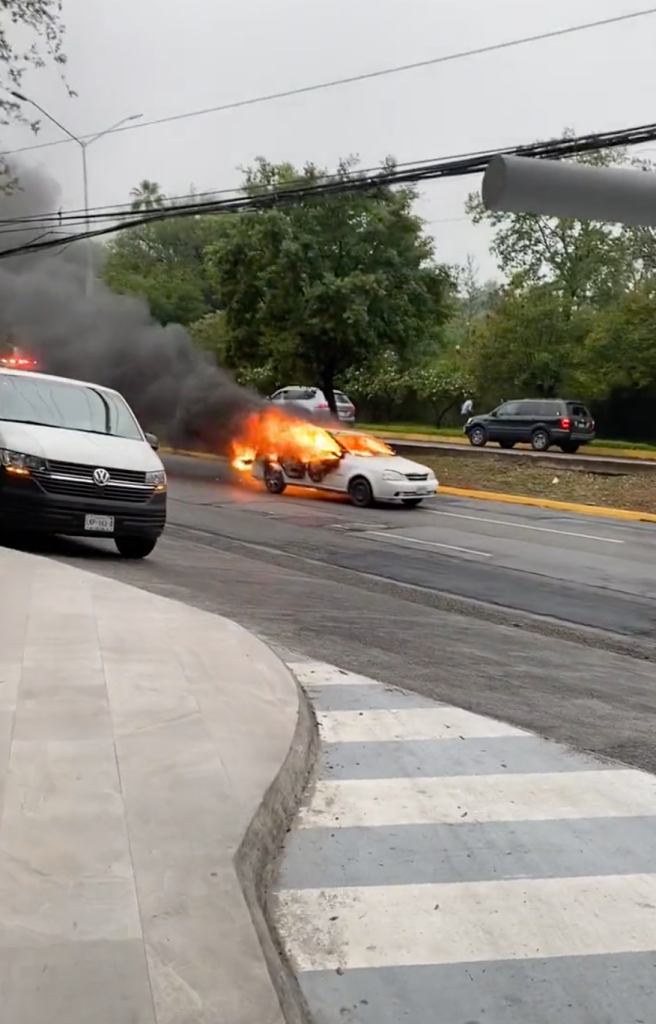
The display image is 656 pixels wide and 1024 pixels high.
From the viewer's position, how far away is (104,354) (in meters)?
25.8

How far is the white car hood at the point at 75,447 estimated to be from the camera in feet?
35.1

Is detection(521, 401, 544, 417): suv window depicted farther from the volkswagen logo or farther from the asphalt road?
the volkswagen logo

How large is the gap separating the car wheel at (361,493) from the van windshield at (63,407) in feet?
23.9

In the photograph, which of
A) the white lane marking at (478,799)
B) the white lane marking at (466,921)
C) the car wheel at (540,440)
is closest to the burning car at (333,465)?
the car wheel at (540,440)

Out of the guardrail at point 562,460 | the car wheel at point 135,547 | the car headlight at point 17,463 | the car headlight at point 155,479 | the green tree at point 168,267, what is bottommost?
the guardrail at point 562,460

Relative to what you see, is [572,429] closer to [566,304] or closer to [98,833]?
[566,304]

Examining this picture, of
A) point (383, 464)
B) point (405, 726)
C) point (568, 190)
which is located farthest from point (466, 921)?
point (383, 464)

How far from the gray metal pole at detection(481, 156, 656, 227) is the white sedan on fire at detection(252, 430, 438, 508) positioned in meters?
13.4

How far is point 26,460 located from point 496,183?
22.0 ft

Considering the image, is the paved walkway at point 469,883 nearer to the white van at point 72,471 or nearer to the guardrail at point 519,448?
the white van at point 72,471

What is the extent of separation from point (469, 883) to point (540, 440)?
28.5 m

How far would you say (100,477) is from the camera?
10836mm

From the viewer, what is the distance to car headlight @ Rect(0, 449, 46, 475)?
416 inches

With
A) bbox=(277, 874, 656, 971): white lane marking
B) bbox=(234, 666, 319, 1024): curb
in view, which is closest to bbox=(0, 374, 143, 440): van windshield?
bbox=(234, 666, 319, 1024): curb
